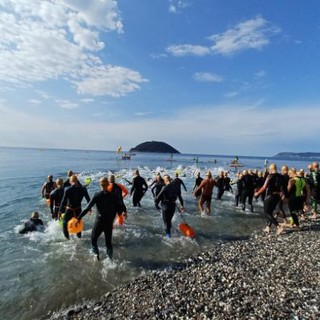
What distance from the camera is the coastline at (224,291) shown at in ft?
18.3

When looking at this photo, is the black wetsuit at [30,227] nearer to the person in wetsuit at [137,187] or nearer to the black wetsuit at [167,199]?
the black wetsuit at [167,199]

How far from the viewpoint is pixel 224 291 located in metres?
6.30

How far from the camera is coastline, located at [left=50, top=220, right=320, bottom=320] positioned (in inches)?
219

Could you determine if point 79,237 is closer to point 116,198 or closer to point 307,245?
point 116,198

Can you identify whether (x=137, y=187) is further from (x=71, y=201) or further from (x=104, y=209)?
(x=104, y=209)

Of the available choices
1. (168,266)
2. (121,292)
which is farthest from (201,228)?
(121,292)

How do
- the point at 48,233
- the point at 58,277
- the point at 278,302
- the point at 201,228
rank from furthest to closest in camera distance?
1. the point at 201,228
2. the point at 48,233
3. the point at 58,277
4. the point at 278,302

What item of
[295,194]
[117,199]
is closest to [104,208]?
[117,199]

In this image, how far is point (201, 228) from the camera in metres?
12.4

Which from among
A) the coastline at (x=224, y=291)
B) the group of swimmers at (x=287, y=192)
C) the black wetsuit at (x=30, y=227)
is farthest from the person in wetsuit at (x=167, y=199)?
the black wetsuit at (x=30, y=227)

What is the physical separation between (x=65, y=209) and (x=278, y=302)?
22.0 feet

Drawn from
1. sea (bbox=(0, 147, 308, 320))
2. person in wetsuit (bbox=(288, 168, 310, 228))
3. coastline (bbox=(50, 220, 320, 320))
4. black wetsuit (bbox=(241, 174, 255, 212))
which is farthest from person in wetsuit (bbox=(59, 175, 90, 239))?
black wetsuit (bbox=(241, 174, 255, 212))

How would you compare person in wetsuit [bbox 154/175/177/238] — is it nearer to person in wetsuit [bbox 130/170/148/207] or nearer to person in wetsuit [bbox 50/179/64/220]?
person in wetsuit [bbox 50/179/64/220]

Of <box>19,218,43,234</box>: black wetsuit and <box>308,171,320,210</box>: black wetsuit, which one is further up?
<box>308,171,320,210</box>: black wetsuit
